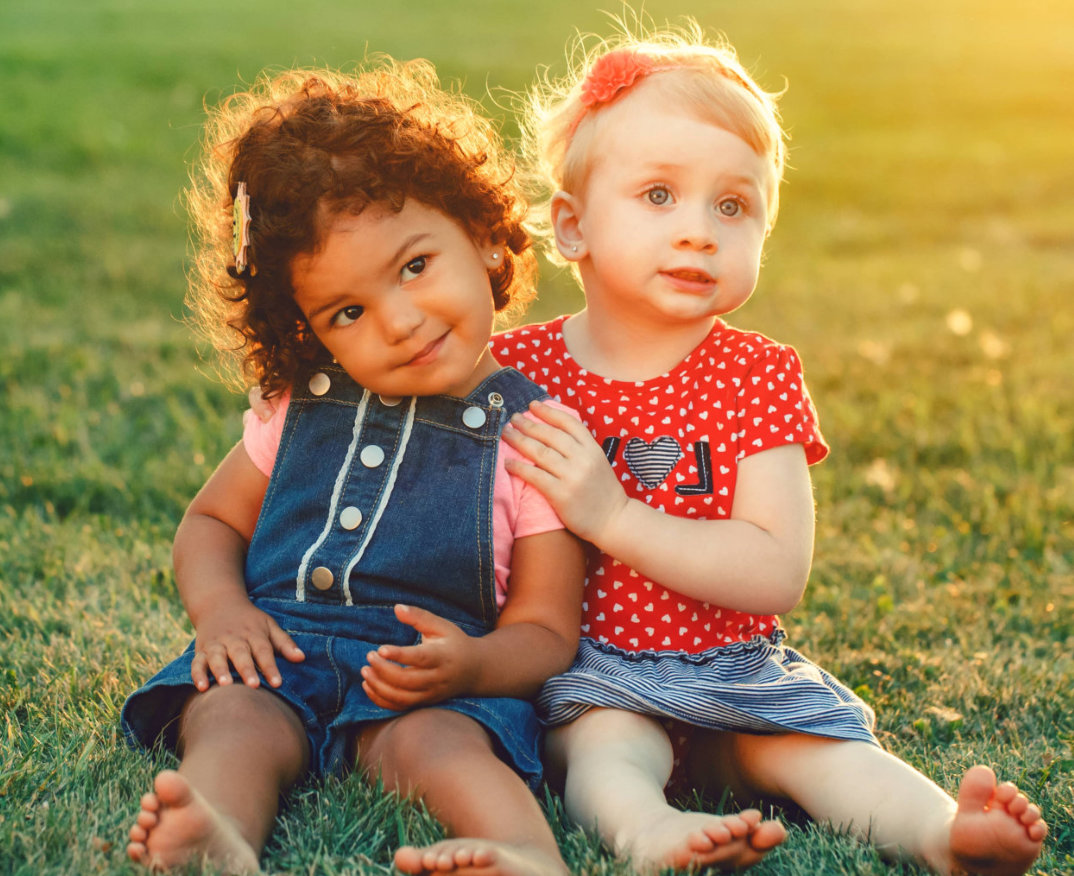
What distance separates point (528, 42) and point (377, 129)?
1629 cm

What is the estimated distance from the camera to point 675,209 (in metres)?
2.54

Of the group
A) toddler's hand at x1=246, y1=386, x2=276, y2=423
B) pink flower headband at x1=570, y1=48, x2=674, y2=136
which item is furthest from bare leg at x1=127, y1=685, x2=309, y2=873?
pink flower headband at x1=570, y1=48, x2=674, y2=136

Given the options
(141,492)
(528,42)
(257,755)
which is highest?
(528,42)

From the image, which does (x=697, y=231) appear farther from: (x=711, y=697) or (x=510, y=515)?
(x=711, y=697)

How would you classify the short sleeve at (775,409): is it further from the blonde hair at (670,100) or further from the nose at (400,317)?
the nose at (400,317)

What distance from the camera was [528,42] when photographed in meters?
18.0

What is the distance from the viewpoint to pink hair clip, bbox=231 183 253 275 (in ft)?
7.98

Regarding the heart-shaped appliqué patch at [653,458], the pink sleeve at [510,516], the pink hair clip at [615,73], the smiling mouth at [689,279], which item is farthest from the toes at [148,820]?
the pink hair clip at [615,73]

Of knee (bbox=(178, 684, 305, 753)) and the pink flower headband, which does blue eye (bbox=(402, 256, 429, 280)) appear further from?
knee (bbox=(178, 684, 305, 753))

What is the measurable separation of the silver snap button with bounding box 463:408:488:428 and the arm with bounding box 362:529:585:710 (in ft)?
0.84

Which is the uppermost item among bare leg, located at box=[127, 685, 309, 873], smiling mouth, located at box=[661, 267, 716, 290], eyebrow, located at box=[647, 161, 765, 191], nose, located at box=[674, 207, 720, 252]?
eyebrow, located at box=[647, 161, 765, 191]

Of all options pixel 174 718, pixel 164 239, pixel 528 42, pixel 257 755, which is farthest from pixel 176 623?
pixel 528 42

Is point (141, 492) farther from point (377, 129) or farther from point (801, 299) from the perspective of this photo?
point (801, 299)

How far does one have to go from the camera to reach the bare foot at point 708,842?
1943mm
